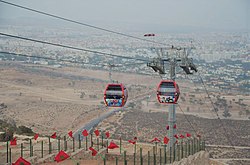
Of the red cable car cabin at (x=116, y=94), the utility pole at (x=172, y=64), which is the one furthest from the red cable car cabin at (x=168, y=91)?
the utility pole at (x=172, y=64)

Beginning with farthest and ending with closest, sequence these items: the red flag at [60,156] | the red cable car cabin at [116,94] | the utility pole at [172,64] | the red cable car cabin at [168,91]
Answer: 1. the utility pole at [172,64]
2. the red cable car cabin at [168,91]
3. the red cable car cabin at [116,94]
4. the red flag at [60,156]

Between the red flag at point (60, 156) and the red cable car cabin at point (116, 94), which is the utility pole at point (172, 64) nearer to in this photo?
the red cable car cabin at point (116, 94)

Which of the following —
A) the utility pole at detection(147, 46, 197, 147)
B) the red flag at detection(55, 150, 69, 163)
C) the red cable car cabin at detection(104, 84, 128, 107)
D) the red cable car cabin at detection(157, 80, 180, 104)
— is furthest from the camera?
the utility pole at detection(147, 46, 197, 147)

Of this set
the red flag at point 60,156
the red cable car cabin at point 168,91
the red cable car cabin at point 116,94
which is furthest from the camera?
the red cable car cabin at point 168,91

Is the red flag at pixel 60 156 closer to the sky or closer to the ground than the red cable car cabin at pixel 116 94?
closer to the ground

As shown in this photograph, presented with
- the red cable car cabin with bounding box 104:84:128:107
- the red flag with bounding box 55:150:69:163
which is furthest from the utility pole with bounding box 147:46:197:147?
the red flag with bounding box 55:150:69:163

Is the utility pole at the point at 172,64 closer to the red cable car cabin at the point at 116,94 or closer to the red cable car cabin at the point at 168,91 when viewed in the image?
the red cable car cabin at the point at 168,91

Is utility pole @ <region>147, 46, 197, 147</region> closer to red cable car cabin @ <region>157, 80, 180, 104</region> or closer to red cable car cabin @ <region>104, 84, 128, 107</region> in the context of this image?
red cable car cabin @ <region>157, 80, 180, 104</region>

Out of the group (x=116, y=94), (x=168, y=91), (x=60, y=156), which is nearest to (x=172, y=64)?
(x=168, y=91)

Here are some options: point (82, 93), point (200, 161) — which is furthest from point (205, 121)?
point (200, 161)

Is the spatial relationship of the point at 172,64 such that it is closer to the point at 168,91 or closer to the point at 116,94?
the point at 168,91

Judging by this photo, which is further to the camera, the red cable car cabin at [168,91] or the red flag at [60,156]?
the red cable car cabin at [168,91]
